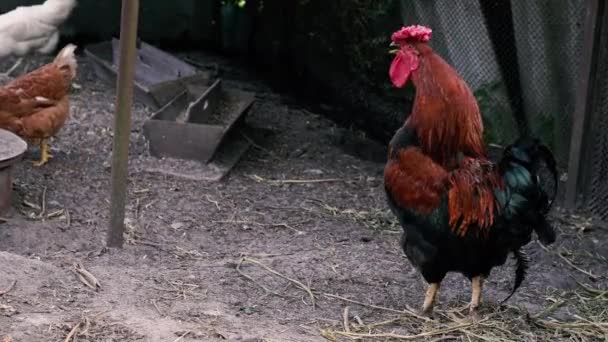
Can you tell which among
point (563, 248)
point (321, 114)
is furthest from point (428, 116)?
point (321, 114)

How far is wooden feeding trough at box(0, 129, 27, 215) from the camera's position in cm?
544

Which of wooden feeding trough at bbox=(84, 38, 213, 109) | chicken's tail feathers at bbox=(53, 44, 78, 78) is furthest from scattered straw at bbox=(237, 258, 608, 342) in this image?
wooden feeding trough at bbox=(84, 38, 213, 109)

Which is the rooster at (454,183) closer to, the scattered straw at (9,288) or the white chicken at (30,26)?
the scattered straw at (9,288)

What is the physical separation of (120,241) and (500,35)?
11.5 ft

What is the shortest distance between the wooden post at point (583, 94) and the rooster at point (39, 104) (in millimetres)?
3685

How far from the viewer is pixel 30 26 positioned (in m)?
8.02

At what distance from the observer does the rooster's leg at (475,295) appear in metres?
4.63

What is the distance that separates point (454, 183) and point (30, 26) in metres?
5.00

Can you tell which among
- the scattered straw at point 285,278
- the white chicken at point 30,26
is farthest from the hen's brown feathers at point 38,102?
the scattered straw at point 285,278

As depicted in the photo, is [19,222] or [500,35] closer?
[19,222]

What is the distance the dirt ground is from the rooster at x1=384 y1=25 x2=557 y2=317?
1.44 ft

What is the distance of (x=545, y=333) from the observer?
15.2ft

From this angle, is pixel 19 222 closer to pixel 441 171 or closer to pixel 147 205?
pixel 147 205

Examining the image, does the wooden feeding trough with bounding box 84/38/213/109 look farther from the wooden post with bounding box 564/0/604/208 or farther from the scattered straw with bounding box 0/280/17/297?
the scattered straw with bounding box 0/280/17/297
